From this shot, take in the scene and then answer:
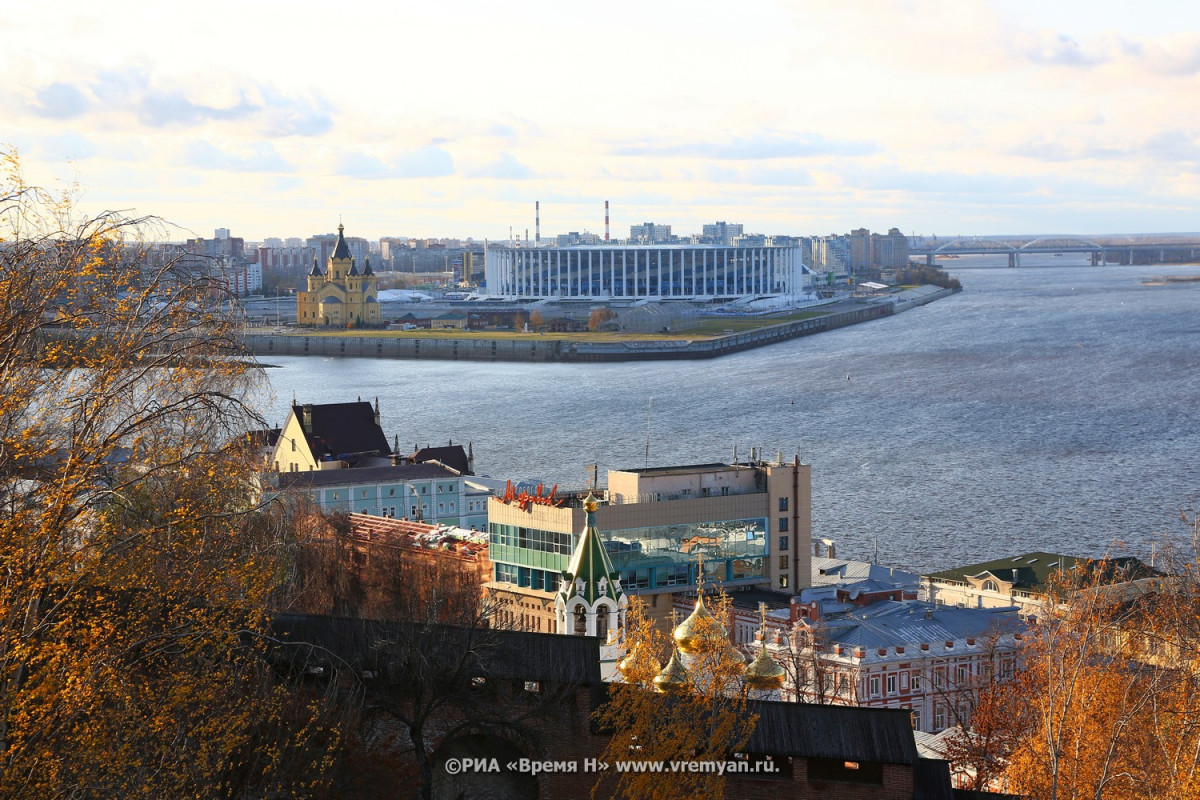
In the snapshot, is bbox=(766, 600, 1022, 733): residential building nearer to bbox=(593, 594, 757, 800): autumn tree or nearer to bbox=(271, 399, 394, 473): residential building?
bbox=(593, 594, 757, 800): autumn tree

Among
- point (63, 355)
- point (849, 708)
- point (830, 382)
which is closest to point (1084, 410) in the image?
point (830, 382)

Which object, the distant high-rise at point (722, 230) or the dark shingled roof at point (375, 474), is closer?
the dark shingled roof at point (375, 474)

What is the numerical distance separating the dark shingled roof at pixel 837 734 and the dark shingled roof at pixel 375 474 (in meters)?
19.0

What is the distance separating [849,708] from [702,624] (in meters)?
3.66

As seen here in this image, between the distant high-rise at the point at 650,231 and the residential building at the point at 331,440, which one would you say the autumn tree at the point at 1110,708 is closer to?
the residential building at the point at 331,440

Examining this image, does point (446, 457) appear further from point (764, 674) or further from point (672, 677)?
point (672, 677)

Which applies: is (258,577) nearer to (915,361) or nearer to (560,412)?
(560,412)

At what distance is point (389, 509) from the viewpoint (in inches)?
1054

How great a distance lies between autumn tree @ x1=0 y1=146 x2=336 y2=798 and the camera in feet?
17.9

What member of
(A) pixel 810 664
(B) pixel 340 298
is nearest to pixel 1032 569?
(A) pixel 810 664

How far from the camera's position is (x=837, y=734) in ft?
24.8

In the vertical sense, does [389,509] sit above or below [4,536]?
below

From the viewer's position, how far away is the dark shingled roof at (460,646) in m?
7.82

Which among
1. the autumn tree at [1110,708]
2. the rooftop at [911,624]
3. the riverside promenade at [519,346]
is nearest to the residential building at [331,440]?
the rooftop at [911,624]
